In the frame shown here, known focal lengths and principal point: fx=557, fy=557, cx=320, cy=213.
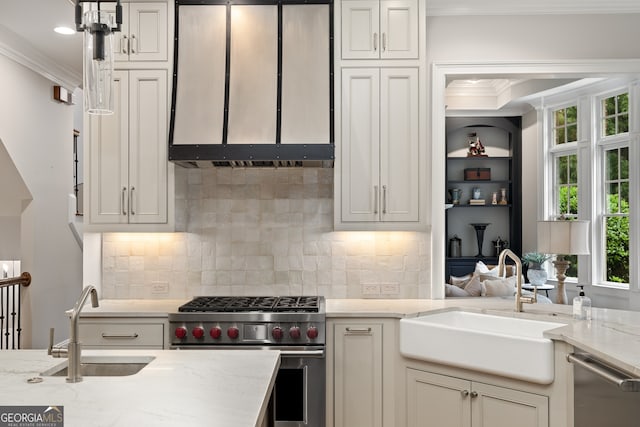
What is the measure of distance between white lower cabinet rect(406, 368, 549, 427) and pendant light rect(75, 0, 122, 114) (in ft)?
7.60

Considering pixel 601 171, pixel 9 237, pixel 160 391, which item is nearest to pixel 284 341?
pixel 160 391

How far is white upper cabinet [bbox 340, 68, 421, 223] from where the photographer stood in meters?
3.60

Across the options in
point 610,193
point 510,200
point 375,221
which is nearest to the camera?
point 375,221

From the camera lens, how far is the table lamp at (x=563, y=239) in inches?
147

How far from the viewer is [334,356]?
10.9ft

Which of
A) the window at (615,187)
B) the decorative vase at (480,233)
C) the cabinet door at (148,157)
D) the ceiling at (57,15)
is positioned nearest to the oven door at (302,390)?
the cabinet door at (148,157)

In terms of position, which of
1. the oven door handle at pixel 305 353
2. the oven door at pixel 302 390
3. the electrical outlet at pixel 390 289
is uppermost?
the electrical outlet at pixel 390 289

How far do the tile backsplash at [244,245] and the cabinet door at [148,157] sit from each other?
0.33 metres

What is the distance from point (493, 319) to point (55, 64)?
4688mm

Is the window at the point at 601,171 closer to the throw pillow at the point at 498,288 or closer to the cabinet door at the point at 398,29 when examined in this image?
the throw pillow at the point at 498,288

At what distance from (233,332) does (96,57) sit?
2.25 meters

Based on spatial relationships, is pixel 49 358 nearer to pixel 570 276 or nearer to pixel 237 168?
pixel 237 168

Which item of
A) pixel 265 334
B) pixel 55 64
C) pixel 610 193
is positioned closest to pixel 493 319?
pixel 265 334

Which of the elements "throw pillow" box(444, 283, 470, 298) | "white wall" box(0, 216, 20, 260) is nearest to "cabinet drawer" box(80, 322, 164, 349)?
"throw pillow" box(444, 283, 470, 298)
